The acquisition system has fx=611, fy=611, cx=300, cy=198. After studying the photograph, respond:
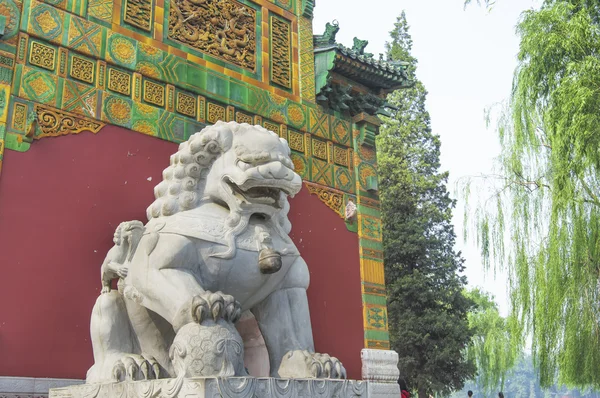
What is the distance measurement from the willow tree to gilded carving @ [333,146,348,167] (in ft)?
8.60

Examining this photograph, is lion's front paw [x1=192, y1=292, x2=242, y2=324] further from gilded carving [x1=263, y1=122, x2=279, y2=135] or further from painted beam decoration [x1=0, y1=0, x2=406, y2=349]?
gilded carving [x1=263, y1=122, x2=279, y2=135]

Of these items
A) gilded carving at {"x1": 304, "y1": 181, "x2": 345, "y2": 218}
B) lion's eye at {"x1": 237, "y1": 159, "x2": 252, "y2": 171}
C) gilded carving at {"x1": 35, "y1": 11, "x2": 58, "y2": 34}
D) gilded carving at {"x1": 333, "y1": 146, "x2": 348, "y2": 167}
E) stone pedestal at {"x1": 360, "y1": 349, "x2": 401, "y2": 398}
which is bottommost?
stone pedestal at {"x1": 360, "y1": 349, "x2": 401, "y2": 398}

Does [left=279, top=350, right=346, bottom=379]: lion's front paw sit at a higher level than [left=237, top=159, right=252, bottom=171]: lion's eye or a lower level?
lower

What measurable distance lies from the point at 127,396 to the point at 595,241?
21.6 ft

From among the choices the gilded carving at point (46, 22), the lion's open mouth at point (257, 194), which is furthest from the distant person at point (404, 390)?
the gilded carving at point (46, 22)

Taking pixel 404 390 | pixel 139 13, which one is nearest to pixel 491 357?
pixel 404 390

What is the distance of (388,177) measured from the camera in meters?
17.7

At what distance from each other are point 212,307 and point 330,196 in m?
5.24

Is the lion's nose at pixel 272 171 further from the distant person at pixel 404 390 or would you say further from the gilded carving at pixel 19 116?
the distant person at pixel 404 390

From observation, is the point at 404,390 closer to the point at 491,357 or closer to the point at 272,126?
the point at 272,126

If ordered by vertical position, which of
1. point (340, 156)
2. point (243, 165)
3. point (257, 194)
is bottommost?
point (257, 194)

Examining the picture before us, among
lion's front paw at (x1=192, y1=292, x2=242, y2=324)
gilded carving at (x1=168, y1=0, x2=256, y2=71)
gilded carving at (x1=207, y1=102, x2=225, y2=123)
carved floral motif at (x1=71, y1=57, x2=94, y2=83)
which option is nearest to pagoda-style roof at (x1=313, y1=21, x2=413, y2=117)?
gilded carving at (x1=168, y1=0, x2=256, y2=71)

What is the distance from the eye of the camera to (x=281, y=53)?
26.2 ft

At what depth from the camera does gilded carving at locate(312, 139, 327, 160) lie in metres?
7.99
